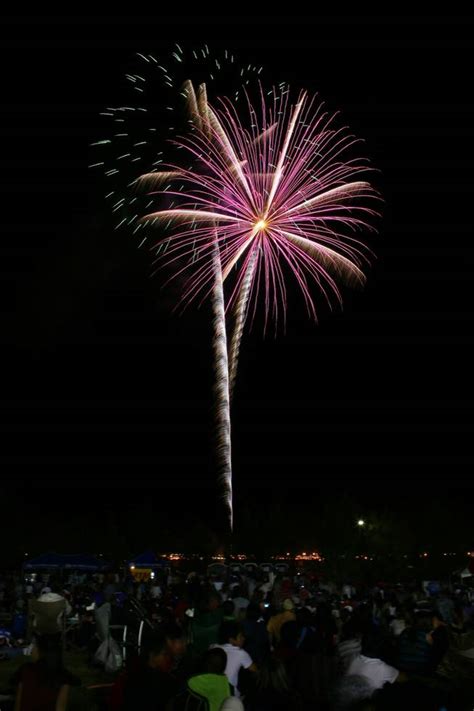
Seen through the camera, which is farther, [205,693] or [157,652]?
[157,652]

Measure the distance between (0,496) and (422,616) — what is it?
3317 inches

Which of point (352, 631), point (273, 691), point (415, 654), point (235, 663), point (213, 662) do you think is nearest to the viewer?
point (213, 662)

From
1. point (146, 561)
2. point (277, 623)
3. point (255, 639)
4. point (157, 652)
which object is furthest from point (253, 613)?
point (146, 561)

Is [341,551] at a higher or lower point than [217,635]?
lower

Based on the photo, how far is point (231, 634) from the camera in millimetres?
8820

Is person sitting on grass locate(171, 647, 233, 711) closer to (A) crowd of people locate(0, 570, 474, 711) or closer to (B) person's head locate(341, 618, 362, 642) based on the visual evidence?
(A) crowd of people locate(0, 570, 474, 711)

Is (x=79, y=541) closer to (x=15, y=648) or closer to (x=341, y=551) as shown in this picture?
(x=341, y=551)

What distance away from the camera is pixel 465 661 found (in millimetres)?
15102

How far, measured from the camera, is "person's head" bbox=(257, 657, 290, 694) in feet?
22.5

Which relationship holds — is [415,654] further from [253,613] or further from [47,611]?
[47,611]

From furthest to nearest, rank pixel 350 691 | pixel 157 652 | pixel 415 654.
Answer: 1. pixel 415 654
2. pixel 350 691
3. pixel 157 652

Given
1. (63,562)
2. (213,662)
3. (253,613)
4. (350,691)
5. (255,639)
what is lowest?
(63,562)

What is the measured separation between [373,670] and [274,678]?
3.32ft

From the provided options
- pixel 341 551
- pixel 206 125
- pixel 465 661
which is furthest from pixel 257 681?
pixel 341 551
